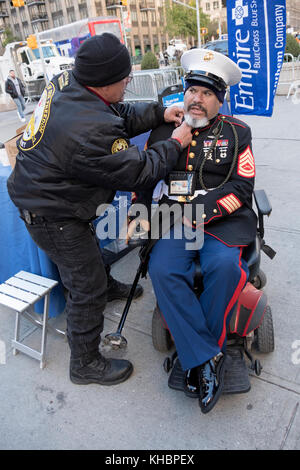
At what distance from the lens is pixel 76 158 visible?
1.69 metres

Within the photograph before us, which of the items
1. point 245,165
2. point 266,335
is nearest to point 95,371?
point 266,335

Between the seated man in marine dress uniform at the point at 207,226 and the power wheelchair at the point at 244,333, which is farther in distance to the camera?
the power wheelchair at the point at 244,333

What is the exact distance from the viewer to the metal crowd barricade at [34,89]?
19413mm

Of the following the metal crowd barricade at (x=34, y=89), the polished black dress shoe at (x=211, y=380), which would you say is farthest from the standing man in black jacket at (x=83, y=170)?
the metal crowd barricade at (x=34, y=89)

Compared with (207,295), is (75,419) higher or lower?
lower

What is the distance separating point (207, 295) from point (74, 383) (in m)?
1.00

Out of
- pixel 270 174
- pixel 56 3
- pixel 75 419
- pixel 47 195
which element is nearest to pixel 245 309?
pixel 75 419

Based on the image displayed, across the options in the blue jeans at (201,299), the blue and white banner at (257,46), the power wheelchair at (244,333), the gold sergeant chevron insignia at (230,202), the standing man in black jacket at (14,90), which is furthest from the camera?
the standing man in black jacket at (14,90)

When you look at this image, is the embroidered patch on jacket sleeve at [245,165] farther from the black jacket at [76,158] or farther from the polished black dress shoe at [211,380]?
the polished black dress shoe at [211,380]

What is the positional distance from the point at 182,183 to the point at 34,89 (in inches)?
810

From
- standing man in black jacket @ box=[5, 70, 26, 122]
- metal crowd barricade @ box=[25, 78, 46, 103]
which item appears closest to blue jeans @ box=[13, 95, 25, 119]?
standing man in black jacket @ box=[5, 70, 26, 122]

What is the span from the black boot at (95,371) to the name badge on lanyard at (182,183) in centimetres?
113

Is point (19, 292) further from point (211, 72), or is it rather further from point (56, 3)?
point (56, 3)
